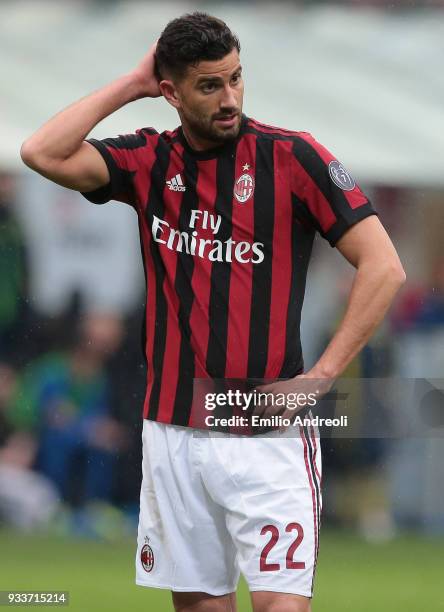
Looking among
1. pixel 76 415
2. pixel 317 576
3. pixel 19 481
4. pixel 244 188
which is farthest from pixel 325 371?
pixel 19 481

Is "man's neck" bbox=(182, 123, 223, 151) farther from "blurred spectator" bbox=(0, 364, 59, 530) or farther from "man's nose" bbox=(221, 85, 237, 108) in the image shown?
"blurred spectator" bbox=(0, 364, 59, 530)

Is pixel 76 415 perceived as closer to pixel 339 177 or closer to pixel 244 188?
pixel 244 188

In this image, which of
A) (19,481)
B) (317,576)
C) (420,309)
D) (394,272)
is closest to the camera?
(394,272)

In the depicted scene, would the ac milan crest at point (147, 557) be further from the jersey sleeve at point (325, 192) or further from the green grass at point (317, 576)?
the green grass at point (317, 576)

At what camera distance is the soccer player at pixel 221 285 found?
3.26m

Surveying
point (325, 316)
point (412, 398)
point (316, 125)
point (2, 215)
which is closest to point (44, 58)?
point (2, 215)

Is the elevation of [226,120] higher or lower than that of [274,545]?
higher

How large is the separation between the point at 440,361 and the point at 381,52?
1641mm

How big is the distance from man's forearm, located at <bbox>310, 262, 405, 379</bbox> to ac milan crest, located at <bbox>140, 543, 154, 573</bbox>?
0.69m

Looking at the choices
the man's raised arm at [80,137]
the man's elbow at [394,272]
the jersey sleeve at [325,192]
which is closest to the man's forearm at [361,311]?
the man's elbow at [394,272]

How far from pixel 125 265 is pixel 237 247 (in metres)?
3.47

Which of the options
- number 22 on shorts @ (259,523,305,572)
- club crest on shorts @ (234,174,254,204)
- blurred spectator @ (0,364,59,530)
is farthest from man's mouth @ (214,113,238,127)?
blurred spectator @ (0,364,59,530)

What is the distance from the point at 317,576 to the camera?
6.30 meters

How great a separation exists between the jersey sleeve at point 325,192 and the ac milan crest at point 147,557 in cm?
97
